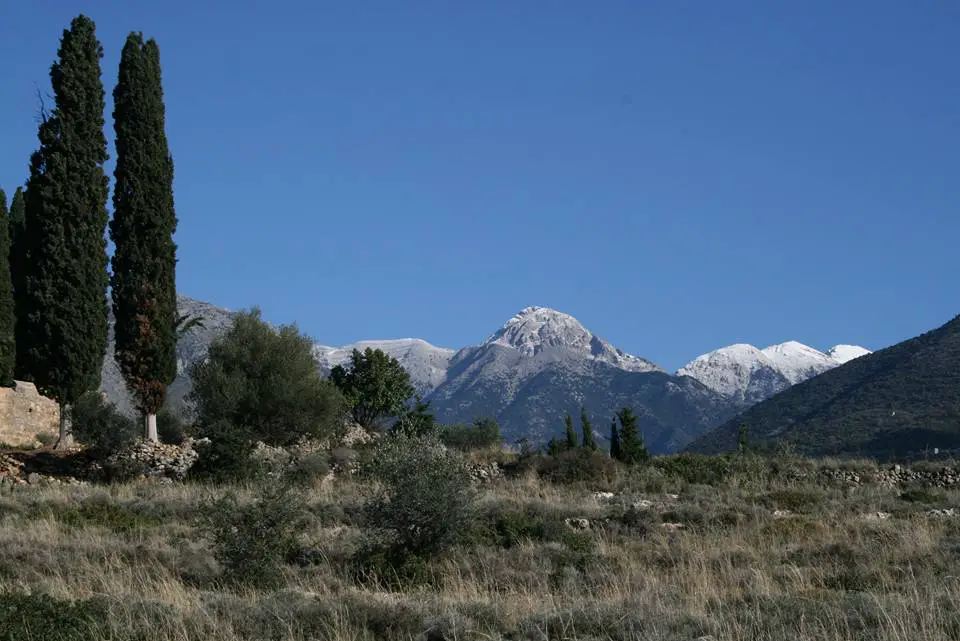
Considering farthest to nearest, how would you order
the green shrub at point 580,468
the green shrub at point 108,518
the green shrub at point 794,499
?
the green shrub at point 580,468, the green shrub at point 794,499, the green shrub at point 108,518

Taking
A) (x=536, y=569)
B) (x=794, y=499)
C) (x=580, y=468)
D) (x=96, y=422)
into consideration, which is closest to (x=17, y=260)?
(x=96, y=422)

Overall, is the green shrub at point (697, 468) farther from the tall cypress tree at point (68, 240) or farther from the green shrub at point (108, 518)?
the tall cypress tree at point (68, 240)

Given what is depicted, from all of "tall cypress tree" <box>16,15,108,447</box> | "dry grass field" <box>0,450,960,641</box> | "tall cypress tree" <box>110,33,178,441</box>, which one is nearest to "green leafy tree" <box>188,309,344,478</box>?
"tall cypress tree" <box>110,33,178,441</box>

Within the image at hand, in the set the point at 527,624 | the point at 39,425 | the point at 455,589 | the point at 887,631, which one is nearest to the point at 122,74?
the point at 39,425

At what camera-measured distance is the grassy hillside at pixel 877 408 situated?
102m

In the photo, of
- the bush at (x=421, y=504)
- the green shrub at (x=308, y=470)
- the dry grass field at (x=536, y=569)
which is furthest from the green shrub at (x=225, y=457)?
the bush at (x=421, y=504)

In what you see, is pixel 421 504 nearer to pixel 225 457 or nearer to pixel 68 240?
pixel 225 457

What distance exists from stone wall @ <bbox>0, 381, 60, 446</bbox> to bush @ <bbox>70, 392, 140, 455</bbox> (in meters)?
1.87

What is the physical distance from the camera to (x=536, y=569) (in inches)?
545

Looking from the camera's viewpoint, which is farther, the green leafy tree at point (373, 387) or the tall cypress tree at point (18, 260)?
the green leafy tree at point (373, 387)

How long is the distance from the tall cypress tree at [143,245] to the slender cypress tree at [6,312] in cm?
473

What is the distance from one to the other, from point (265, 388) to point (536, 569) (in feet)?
70.3

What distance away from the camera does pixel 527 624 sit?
30.2 feet

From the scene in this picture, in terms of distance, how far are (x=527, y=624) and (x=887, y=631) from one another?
3.04 meters
